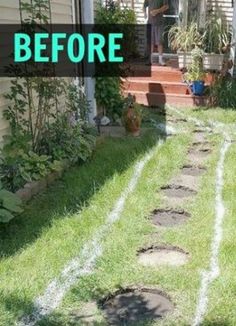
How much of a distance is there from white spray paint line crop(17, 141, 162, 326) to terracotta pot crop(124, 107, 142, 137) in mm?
2652

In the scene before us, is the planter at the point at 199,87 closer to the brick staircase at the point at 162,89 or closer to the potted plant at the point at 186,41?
the brick staircase at the point at 162,89

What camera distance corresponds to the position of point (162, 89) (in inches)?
376

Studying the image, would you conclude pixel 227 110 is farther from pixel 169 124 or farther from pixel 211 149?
pixel 211 149

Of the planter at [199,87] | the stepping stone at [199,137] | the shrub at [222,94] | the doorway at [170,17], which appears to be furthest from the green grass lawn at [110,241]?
the doorway at [170,17]

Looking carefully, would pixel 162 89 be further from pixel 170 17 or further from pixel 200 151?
pixel 200 151

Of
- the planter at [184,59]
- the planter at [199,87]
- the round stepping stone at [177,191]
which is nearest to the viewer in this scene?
the round stepping stone at [177,191]

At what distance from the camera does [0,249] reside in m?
3.72

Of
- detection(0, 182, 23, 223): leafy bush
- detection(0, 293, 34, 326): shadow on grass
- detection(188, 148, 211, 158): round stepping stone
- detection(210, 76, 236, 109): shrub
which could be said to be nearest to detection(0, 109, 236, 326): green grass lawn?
detection(0, 293, 34, 326): shadow on grass

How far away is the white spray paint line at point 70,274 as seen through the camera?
2968 millimetres

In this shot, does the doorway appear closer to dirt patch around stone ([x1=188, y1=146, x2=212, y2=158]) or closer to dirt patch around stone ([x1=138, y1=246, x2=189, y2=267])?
dirt patch around stone ([x1=188, y1=146, x2=212, y2=158])

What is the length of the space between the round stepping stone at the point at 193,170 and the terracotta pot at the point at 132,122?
58.1 inches

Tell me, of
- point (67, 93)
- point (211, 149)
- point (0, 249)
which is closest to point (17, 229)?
point (0, 249)

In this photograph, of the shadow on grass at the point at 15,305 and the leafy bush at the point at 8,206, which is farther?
the leafy bush at the point at 8,206

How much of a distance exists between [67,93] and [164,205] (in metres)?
2.27
